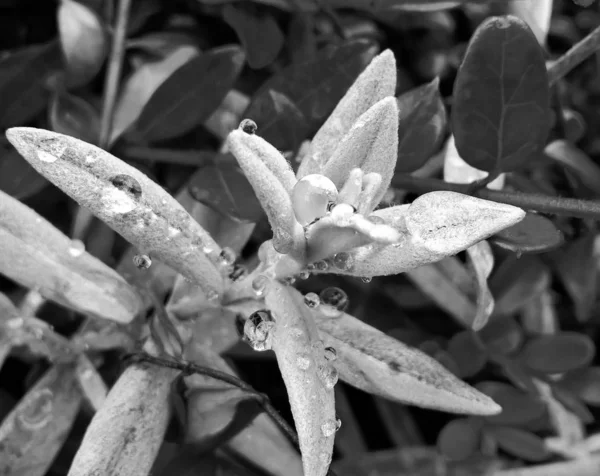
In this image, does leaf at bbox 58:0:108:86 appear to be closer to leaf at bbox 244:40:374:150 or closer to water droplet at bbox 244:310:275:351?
Answer: leaf at bbox 244:40:374:150

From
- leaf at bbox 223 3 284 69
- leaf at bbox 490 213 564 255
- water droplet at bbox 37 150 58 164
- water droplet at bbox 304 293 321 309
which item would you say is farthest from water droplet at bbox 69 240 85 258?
leaf at bbox 490 213 564 255

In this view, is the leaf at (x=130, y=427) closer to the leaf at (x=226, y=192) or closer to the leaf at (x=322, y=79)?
the leaf at (x=226, y=192)

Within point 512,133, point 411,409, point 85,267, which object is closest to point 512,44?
point 512,133

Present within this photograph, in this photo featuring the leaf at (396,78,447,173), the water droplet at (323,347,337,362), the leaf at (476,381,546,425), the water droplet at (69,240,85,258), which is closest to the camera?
the water droplet at (323,347,337,362)

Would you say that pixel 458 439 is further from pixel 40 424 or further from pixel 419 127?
pixel 40 424

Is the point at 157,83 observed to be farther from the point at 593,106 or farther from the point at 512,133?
the point at 593,106

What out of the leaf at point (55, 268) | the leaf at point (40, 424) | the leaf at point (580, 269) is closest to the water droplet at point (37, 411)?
the leaf at point (40, 424)

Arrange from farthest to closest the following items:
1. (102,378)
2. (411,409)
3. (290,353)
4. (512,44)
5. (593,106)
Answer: (593,106)
(411,409)
(102,378)
(512,44)
(290,353)
